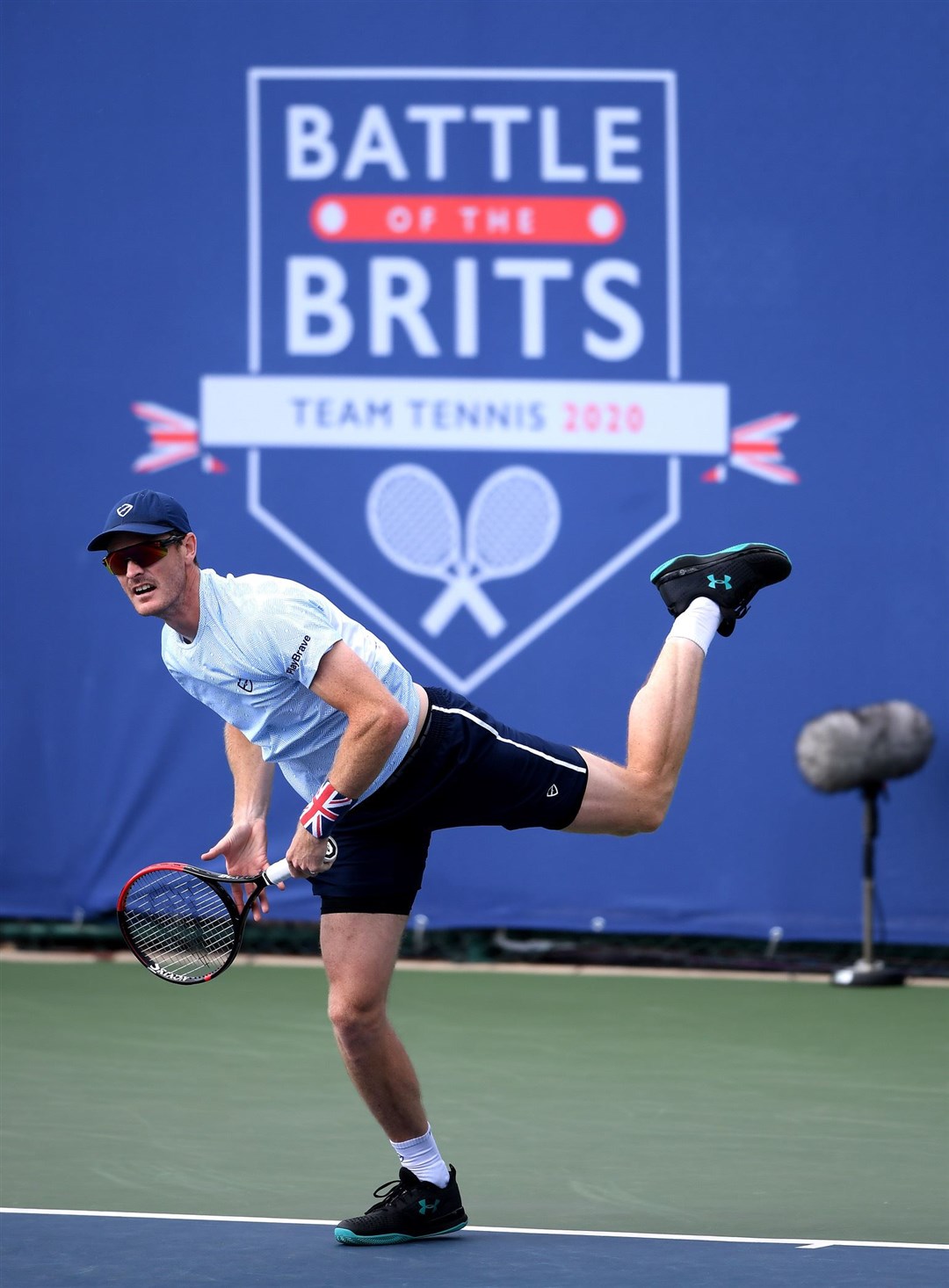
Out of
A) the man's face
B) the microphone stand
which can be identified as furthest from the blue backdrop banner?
the man's face

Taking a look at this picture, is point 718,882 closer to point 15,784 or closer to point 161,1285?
point 15,784

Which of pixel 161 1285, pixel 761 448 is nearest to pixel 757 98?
pixel 761 448

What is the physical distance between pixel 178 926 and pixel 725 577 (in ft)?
5.29

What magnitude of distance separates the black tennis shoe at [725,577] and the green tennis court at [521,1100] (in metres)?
1.41

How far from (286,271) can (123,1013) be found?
9.96 ft

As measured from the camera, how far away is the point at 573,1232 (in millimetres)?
4695

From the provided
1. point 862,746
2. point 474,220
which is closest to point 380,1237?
point 862,746

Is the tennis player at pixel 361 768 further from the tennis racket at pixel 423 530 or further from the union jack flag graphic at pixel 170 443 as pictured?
the union jack flag graphic at pixel 170 443

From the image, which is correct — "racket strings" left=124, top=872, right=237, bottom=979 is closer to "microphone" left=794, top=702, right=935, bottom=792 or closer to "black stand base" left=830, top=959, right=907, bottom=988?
"microphone" left=794, top=702, right=935, bottom=792

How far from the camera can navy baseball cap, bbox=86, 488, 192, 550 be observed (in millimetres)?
4312

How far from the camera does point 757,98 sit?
8.51 meters

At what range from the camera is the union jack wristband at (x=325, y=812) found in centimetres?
427

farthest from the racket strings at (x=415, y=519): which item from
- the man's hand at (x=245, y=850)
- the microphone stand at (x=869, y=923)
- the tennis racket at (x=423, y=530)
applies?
the man's hand at (x=245, y=850)

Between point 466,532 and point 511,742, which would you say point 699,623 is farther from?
point 466,532
